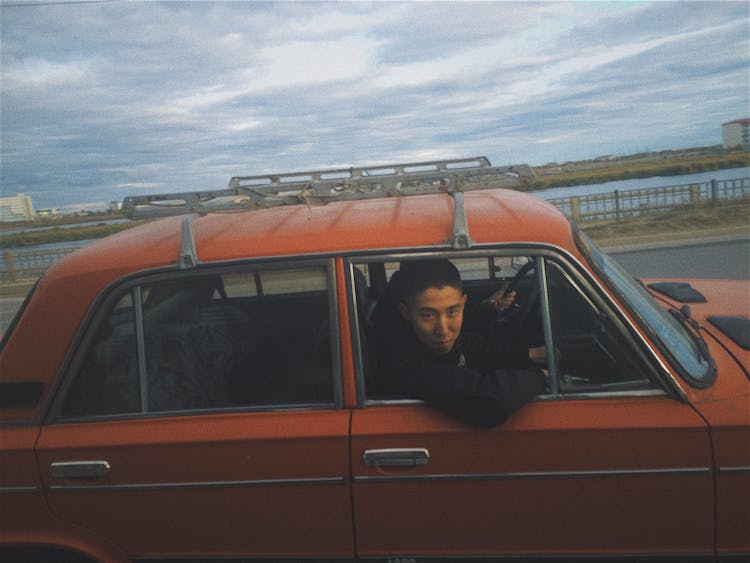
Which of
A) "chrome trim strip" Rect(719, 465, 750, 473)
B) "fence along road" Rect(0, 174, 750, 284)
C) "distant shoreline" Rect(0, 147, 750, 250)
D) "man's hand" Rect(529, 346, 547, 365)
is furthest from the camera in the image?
"distant shoreline" Rect(0, 147, 750, 250)

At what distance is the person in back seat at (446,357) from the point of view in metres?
1.97

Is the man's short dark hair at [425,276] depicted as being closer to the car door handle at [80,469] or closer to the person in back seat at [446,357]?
the person in back seat at [446,357]

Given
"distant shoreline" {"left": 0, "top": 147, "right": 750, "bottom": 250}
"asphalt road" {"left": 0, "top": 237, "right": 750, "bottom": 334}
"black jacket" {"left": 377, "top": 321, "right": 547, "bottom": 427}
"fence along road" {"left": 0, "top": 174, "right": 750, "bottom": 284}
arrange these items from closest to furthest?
"black jacket" {"left": 377, "top": 321, "right": 547, "bottom": 427}, "asphalt road" {"left": 0, "top": 237, "right": 750, "bottom": 334}, "fence along road" {"left": 0, "top": 174, "right": 750, "bottom": 284}, "distant shoreline" {"left": 0, "top": 147, "right": 750, "bottom": 250}

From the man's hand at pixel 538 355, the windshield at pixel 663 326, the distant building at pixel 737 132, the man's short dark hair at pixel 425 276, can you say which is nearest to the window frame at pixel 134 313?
the man's short dark hair at pixel 425 276

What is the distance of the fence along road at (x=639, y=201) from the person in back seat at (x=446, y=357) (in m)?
19.2

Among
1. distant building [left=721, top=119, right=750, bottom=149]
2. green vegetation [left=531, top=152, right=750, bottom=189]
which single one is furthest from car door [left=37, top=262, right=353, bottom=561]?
green vegetation [left=531, top=152, right=750, bottom=189]

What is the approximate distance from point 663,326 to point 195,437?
172 centimetres

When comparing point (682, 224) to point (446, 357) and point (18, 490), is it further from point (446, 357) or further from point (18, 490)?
point (18, 490)

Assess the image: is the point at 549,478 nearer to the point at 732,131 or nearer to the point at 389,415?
the point at 389,415

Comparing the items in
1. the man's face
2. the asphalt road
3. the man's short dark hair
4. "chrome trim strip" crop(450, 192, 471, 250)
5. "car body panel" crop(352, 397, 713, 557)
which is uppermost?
"chrome trim strip" crop(450, 192, 471, 250)

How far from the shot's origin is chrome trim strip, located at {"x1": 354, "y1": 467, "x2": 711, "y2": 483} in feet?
6.16

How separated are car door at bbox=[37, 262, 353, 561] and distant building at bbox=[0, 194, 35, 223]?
17751mm

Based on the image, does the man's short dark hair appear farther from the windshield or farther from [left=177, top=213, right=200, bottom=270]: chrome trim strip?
[left=177, top=213, right=200, bottom=270]: chrome trim strip

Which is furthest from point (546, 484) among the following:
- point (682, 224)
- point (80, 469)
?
Result: point (682, 224)
